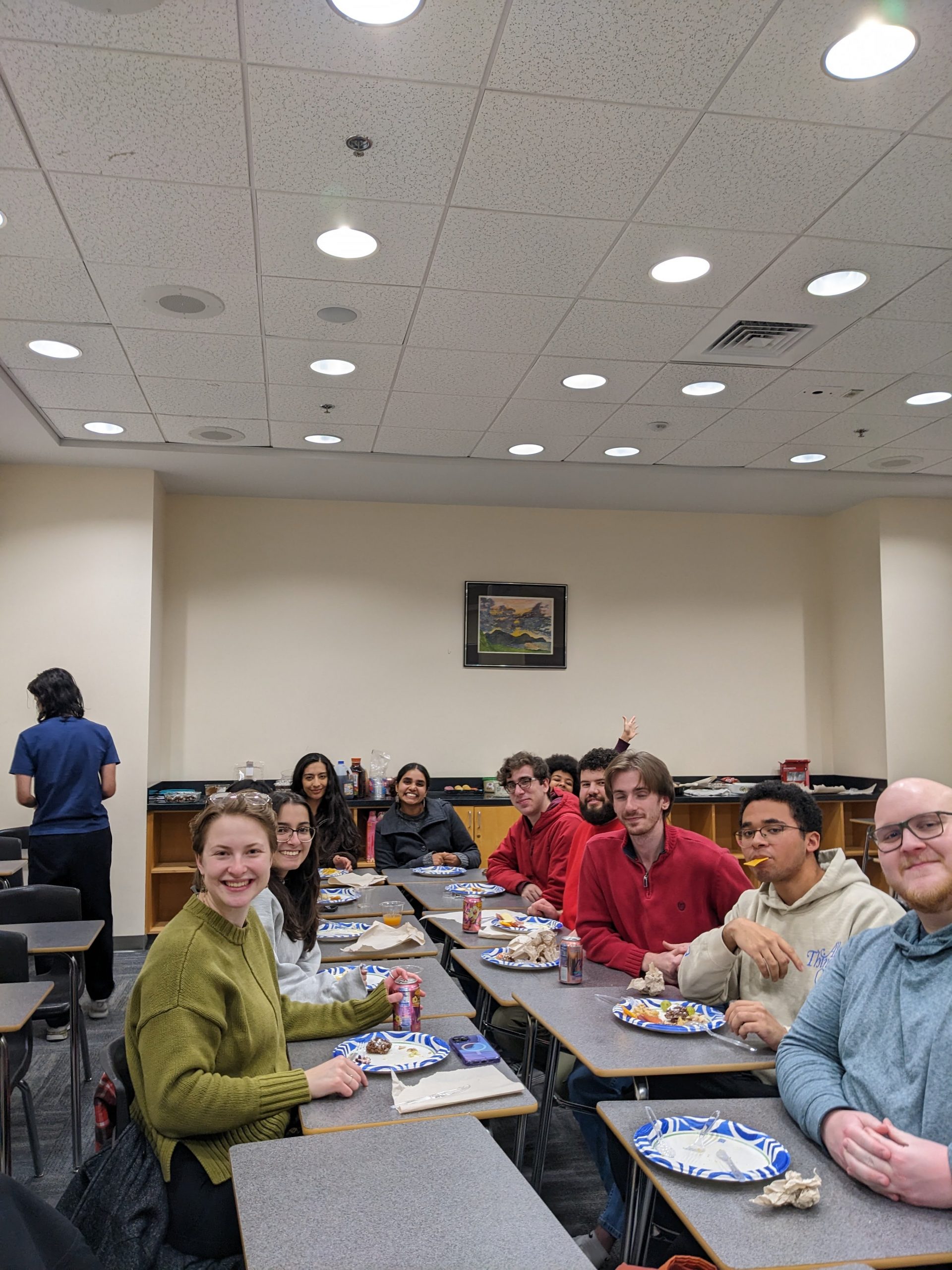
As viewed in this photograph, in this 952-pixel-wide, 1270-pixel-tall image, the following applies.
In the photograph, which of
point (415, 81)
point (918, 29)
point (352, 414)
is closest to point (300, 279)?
point (415, 81)

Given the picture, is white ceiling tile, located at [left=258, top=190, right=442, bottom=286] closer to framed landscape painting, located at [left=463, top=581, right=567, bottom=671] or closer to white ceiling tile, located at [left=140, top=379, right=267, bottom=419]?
white ceiling tile, located at [left=140, top=379, right=267, bottom=419]

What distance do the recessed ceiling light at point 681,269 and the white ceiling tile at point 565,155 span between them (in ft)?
1.32

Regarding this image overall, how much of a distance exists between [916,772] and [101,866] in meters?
5.94

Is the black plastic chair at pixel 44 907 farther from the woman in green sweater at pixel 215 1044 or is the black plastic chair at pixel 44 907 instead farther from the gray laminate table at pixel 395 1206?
the gray laminate table at pixel 395 1206

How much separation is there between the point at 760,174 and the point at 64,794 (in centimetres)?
439

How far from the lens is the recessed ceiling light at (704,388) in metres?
4.82

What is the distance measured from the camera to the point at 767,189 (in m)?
3.08

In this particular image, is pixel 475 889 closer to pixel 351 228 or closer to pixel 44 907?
pixel 44 907

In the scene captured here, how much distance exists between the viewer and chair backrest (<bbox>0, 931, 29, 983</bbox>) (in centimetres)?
316

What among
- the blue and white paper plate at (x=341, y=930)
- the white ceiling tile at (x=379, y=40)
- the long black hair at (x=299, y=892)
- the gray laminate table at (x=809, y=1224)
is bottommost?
the blue and white paper plate at (x=341, y=930)

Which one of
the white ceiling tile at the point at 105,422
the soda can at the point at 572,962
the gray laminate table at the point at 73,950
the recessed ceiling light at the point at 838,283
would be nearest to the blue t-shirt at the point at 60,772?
the gray laminate table at the point at 73,950

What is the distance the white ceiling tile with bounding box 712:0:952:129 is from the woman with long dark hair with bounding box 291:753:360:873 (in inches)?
142

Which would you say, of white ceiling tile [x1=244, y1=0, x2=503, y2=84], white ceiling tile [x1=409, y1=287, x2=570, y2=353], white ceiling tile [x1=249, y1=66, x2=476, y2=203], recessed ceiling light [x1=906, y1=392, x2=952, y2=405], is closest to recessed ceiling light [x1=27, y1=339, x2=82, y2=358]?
white ceiling tile [x1=409, y1=287, x2=570, y2=353]

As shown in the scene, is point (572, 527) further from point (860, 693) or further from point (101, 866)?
point (101, 866)
